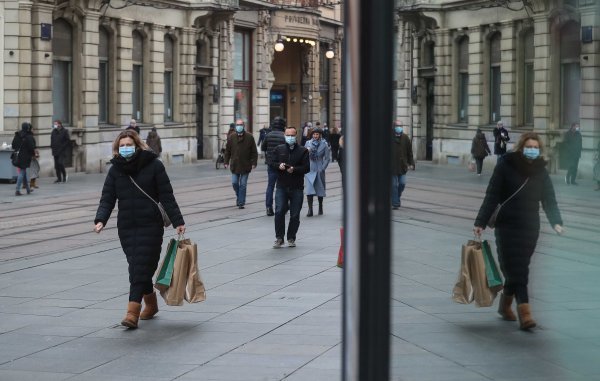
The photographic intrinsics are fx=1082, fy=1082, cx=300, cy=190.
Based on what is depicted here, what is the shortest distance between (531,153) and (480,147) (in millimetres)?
195

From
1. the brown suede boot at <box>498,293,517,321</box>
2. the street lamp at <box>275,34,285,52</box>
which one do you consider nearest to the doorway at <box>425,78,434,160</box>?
the brown suede boot at <box>498,293,517,321</box>

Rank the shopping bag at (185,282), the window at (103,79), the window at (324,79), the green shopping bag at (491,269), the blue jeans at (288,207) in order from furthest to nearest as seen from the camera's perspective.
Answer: the window at (324,79) < the window at (103,79) < the blue jeans at (288,207) < the shopping bag at (185,282) < the green shopping bag at (491,269)

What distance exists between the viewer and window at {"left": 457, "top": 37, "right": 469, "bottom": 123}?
2475 mm

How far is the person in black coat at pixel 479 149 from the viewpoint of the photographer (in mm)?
2445

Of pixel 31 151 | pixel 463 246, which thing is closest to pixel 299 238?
pixel 31 151

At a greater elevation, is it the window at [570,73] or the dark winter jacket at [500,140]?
the window at [570,73]

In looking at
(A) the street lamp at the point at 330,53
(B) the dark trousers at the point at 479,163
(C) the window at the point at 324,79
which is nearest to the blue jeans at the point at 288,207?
(B) the dark trousers at the point at 479,163

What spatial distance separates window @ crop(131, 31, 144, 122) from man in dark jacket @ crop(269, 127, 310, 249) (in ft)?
68.1

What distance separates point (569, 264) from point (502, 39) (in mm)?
492

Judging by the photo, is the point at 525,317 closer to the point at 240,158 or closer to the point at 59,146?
the point at 240,158

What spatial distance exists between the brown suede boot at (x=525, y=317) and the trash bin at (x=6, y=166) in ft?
87.7

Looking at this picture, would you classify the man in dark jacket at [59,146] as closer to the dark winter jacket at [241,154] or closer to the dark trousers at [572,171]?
the dark winter jacket at [241,154]

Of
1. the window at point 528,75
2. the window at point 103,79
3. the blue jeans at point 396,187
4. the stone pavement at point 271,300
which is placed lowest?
the stone pavement at point 271,300

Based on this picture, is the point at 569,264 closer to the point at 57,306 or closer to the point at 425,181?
the point at 425,181
